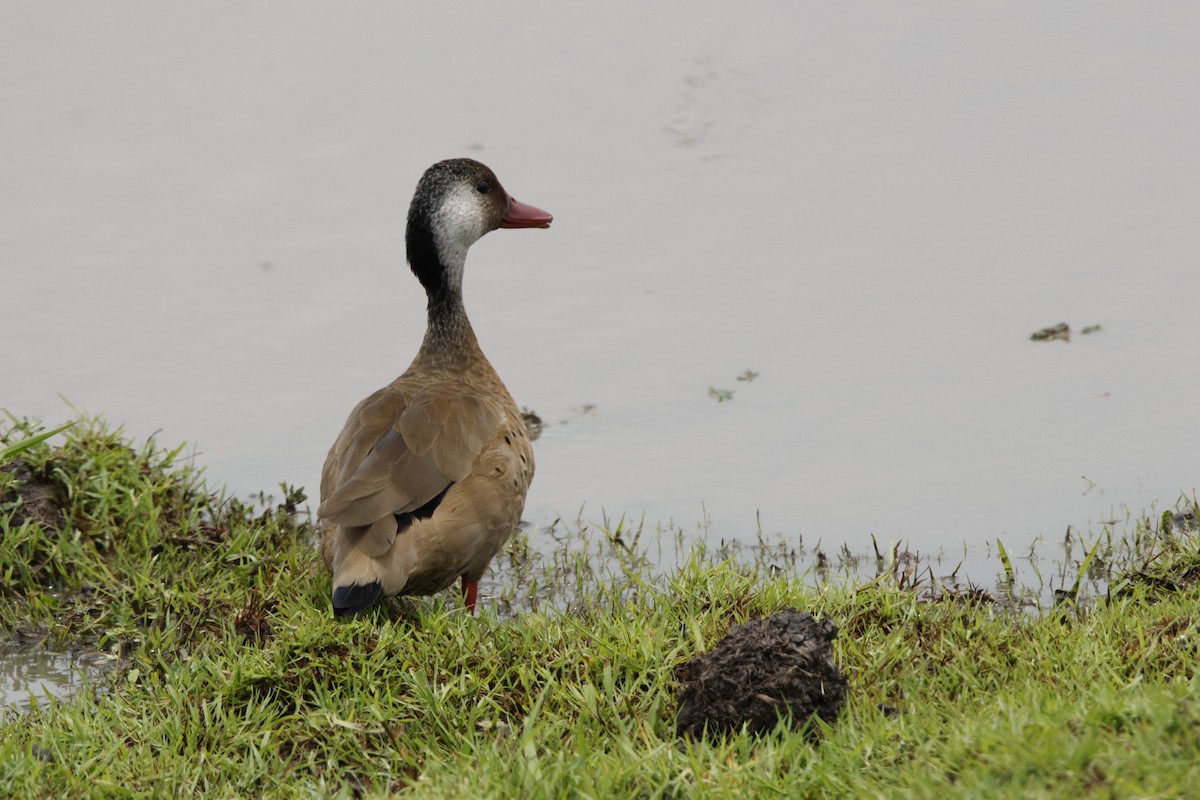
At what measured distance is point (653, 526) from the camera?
5809 millimetres

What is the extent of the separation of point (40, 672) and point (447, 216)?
7.78ft

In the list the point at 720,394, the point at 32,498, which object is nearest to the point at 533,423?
the point at 720,394

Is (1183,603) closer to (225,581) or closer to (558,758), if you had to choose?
(558,758)

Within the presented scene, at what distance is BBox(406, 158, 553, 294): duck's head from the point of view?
5797 mm

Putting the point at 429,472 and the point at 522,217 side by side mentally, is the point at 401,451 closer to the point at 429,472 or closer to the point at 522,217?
the point at 429,472

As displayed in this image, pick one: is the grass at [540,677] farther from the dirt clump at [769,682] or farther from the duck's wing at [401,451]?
the duck's wing at [401,451]

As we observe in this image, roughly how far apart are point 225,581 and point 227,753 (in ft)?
4.31

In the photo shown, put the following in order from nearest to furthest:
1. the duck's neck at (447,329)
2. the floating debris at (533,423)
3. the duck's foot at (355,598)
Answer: the duck's foot at (355,598) < the duck's neck at (447,329) < the floating debris at (533,423)

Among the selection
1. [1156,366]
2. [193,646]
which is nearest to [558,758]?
[193,646]

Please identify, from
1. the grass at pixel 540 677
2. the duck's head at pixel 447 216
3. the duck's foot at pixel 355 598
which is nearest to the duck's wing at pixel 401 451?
the duck's foot at pixel 355 598

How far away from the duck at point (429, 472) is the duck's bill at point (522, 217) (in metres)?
0.45

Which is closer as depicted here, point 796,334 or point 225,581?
point 225,581

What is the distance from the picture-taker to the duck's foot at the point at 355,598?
426 centimetres

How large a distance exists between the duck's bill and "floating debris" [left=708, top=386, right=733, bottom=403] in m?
1.23
